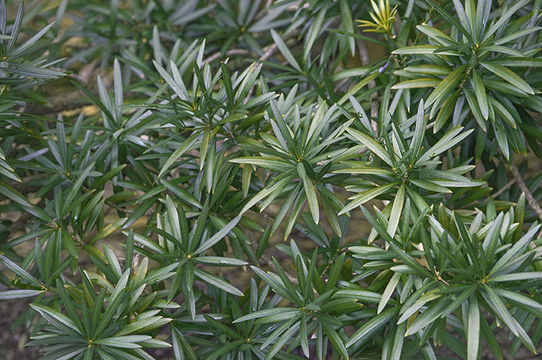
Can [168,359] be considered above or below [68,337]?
above

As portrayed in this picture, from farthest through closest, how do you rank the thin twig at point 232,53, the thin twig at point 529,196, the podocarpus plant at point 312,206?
the thin twig at point 232,53 → the thin twig at point 529,196 → the podocarpus plant at point 312,206

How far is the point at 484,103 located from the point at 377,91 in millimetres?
395

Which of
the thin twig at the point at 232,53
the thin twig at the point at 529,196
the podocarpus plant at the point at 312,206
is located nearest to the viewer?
the podocarpus plant at the point at 312,206

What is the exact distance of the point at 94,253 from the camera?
1.28m

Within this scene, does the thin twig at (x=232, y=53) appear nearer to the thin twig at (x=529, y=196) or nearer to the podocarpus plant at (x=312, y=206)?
the podocarpus plant at (x=312, y=206)

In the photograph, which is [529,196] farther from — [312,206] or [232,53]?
[232,53]

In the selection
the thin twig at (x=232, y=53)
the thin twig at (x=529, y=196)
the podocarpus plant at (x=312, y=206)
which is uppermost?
the thin twig at (x=232, y=53)

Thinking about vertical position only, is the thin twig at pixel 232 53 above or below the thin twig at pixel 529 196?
above

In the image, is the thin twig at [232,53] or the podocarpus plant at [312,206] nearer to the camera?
the podocarpus plant at [312,206]

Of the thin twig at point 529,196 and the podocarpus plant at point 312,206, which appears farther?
the thin twig at point 529,196

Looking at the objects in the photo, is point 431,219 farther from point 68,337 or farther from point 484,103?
point 68,337

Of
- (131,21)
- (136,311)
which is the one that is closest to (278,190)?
(136,311)

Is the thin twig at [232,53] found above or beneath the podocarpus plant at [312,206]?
above

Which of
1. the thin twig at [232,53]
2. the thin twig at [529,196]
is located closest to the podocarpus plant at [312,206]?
the thin twig at [529,196]
